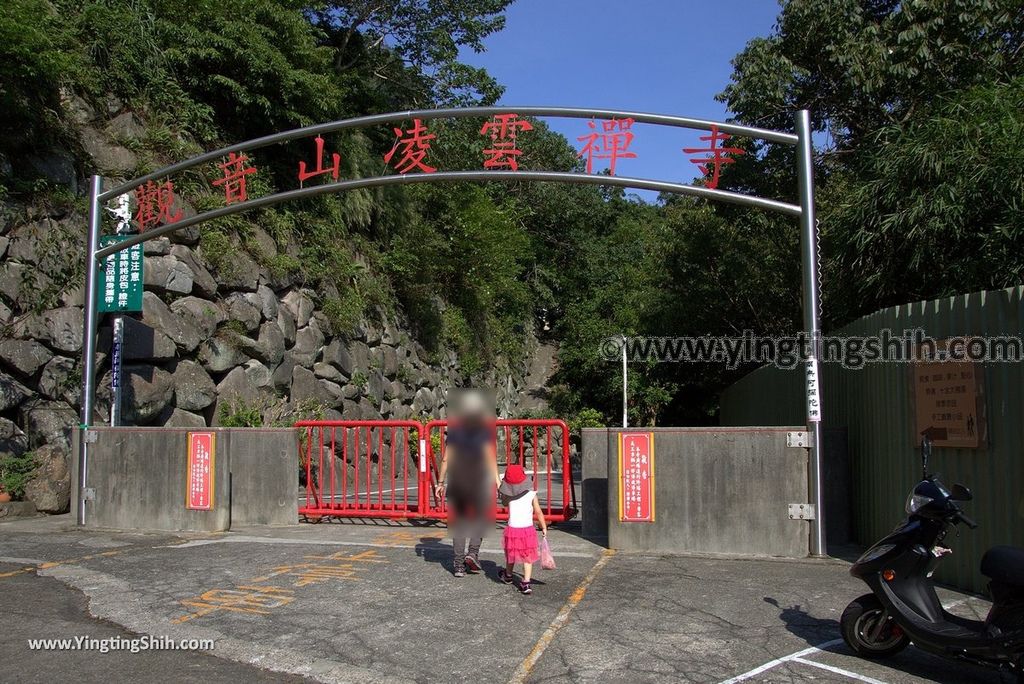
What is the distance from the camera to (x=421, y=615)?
22.1 ft

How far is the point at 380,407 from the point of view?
21422 millimetres

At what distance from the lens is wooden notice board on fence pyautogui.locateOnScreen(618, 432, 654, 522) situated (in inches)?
365

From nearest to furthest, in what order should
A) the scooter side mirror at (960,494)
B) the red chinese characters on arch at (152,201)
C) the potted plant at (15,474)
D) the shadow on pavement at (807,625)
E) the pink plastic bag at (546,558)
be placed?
the scooter side mirror at (960,494) → the shadow on pavement at (807,625) → the pink plastic bag at (546,558) → the potted plant at (15,474) → the red chinese characters on arch at (152,201)

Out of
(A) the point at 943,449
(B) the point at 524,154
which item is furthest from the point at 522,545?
(B) the point at 524,154

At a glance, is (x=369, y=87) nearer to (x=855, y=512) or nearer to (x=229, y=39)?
(x=229, y=39)

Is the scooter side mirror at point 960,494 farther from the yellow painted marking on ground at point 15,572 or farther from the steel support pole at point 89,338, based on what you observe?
the steel support pole at point 89,338

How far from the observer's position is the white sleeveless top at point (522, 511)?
7.52 metres

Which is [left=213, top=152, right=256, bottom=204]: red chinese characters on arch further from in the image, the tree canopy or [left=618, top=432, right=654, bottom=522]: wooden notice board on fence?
[left=618, top=432, right=654, bottom=522]: wooden notice board on fence

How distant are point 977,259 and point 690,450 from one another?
6.70 m

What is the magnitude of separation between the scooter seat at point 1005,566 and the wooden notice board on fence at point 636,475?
4.52 meters

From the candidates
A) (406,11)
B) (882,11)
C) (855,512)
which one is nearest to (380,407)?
(406,11)

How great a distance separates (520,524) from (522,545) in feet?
0.63

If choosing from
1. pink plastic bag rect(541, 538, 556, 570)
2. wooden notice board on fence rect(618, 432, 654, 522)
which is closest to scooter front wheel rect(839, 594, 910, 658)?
pink plastic bag rect(541, 538, 556, 570)

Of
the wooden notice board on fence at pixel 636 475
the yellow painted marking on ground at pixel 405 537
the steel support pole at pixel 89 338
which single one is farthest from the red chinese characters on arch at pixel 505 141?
the steel support pole at pixel 89 338
